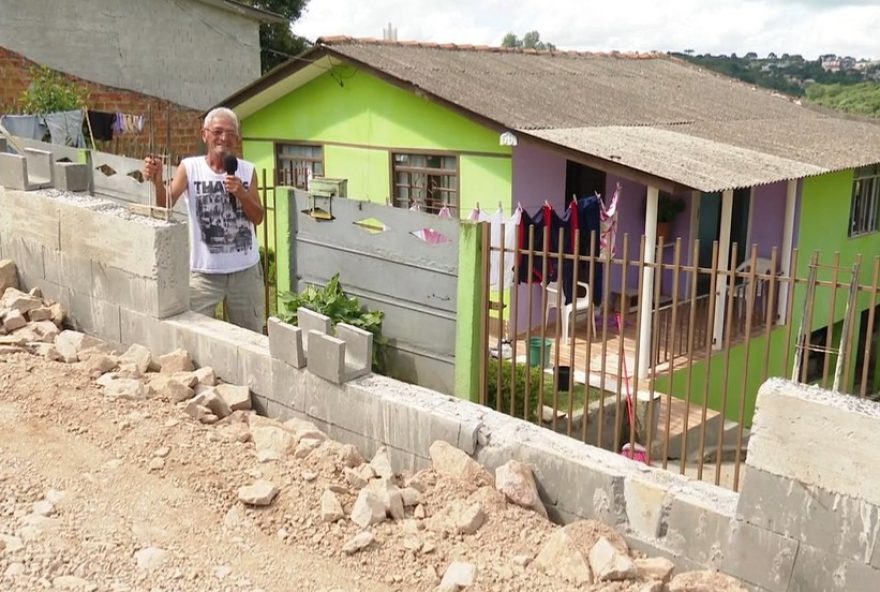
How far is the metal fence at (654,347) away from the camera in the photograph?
460cm

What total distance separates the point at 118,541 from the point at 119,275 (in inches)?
110

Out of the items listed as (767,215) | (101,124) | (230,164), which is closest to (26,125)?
(101,124)

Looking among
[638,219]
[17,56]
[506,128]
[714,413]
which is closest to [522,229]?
[506,128]

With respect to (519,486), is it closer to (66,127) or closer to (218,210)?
(218,210)

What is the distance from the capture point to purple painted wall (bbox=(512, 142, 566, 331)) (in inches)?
403

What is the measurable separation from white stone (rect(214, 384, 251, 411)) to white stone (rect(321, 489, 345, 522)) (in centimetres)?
136

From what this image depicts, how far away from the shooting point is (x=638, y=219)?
1241cm

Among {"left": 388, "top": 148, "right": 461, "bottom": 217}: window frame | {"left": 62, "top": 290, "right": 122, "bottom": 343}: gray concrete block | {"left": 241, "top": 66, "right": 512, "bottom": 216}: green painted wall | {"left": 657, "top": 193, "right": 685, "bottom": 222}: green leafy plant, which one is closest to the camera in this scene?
{"left": 62, "top": 290, "right": 122, "bottom": 343}: gray concrete block

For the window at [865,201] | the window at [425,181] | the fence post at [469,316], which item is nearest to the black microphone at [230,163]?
the fence post at [469,316]

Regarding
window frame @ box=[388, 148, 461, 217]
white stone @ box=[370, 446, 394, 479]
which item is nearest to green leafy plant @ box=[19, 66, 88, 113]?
window frame @ box=[388, 148, 461, 217]

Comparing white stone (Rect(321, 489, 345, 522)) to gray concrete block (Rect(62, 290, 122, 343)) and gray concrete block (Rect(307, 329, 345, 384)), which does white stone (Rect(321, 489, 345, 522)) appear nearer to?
gray concrete block (Rect(307, 329, 345, 384))

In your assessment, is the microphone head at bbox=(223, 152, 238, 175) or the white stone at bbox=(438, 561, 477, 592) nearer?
the white stone at bbox=(438, 561, 477, 592)

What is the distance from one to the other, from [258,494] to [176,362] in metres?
1.77

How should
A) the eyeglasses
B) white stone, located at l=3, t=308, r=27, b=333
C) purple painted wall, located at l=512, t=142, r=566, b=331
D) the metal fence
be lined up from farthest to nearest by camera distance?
purple painted wall, located at l=512, t=142, r=566, b=331 → white stone, located at l=3, t=308, r=27, b=333 → the eyeglasses → the metal fence
